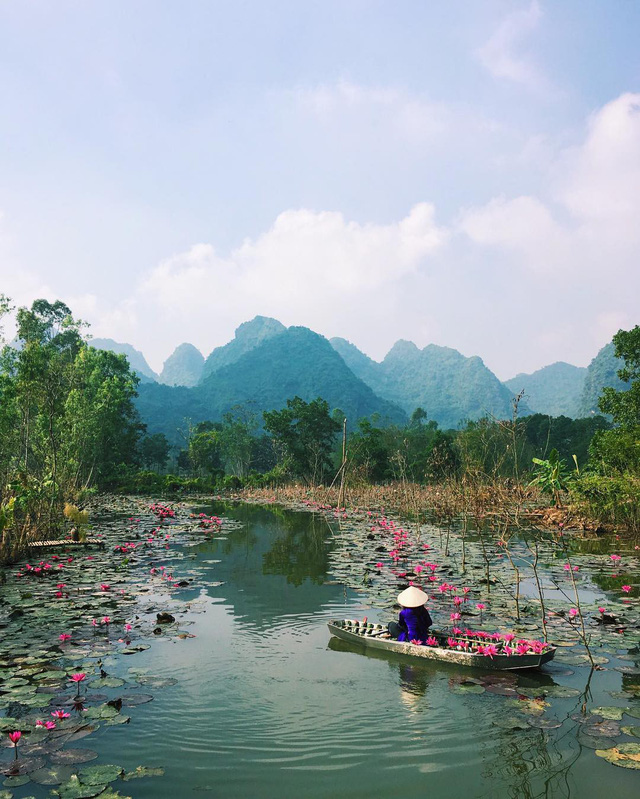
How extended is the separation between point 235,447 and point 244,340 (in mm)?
120016

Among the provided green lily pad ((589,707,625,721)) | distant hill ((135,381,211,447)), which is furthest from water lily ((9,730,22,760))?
distant hill ((135,381,211,447))

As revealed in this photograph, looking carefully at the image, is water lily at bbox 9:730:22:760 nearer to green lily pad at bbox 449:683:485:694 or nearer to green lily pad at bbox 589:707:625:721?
green lily pad at bbox 449:683:485:694

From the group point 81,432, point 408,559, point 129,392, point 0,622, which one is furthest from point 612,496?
point 129,392

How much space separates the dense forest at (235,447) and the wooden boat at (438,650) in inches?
84.8

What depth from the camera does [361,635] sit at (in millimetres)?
6812

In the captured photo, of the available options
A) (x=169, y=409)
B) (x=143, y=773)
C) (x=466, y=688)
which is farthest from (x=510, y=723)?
(x=169, y=409)

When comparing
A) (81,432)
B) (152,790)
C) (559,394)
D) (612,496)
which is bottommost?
(152,790)

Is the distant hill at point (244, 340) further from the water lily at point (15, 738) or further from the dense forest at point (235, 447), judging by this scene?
the water lily at point (15, 738)

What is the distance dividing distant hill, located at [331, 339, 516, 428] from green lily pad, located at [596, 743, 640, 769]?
141945mm

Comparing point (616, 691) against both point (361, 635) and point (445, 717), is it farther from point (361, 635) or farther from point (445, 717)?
point (361, 635)

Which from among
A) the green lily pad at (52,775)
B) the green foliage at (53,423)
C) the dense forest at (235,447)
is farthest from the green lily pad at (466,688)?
the green foliage at (53,423)

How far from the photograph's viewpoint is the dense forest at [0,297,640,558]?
15.0m

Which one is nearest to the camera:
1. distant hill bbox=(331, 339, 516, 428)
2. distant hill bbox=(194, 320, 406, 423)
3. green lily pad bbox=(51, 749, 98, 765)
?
green lily pad bbox=(51, 749, 98, 765)

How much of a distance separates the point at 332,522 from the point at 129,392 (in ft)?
85.3
